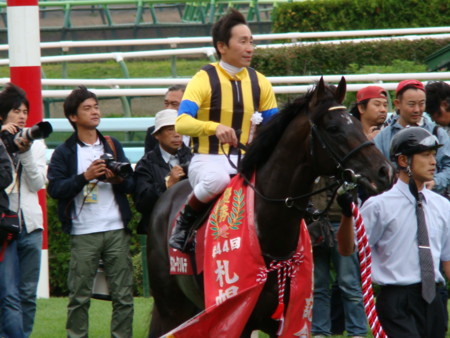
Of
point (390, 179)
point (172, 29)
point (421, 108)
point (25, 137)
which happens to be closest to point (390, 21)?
point (172, 29)

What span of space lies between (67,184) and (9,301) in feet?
3.07

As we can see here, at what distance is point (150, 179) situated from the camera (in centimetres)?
732

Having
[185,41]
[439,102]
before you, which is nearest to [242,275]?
[439,102]

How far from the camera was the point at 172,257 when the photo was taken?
6301 mm

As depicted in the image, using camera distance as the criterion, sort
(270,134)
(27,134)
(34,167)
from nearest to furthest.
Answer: (270,134) → (27,134) → (34,167)

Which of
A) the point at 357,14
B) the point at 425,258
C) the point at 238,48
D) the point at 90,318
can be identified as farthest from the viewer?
the point at 357,14

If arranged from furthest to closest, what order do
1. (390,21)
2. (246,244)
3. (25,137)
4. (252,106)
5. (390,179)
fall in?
(390,21), (25,137), (252,106), (246,244), (390,179)

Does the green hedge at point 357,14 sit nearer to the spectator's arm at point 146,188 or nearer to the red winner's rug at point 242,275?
the spectator's arm at point 146,188

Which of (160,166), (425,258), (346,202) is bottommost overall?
(425,258)

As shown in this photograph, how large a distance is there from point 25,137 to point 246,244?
75.7 inches

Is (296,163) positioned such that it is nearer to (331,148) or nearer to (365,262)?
(331,148)

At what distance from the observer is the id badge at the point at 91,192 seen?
23.6 feet

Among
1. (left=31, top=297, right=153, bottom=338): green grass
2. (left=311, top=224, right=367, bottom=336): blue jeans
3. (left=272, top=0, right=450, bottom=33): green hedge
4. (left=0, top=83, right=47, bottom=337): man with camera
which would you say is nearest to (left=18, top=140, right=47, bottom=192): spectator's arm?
(left=0, top=83, right=47, bottom=337): man with camera

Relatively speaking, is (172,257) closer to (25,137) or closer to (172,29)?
(25,137)
